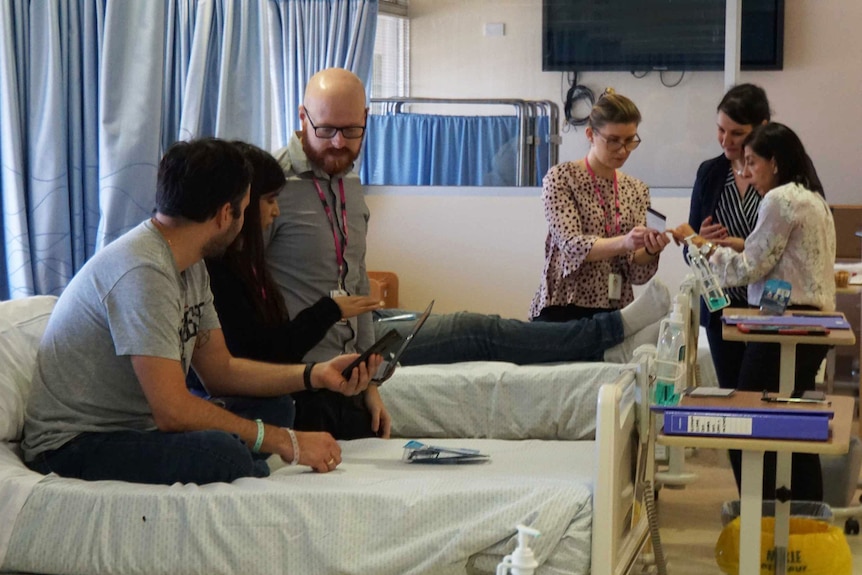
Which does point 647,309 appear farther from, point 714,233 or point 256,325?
point 256,325

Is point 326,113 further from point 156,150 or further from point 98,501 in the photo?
point 156,150

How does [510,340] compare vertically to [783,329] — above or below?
below

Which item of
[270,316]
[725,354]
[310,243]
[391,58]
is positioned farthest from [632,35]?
[270,316]

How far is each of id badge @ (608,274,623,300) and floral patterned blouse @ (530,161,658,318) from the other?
1cm

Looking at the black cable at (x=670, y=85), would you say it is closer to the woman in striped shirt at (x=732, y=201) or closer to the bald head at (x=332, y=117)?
the woman in striped shirt at (x=732, y=201)

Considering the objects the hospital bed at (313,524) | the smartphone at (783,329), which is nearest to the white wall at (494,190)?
the smartphone at (783,329)

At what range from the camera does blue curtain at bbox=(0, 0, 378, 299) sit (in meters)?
4.27

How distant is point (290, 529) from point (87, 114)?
2.69 m

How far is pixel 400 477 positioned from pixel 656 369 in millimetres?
693

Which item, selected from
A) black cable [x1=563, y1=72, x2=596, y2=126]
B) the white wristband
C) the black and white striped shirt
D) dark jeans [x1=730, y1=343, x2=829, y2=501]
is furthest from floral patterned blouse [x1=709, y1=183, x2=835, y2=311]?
black cable [x1=563, y1=72, x2=596, y2=126]

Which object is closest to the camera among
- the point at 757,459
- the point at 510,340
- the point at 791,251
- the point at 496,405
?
the point at 757,459

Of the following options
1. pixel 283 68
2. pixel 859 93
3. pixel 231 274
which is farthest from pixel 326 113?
pixel 859 93

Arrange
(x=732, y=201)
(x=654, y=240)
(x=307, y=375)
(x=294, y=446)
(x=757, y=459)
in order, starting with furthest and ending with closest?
1. (x=732, y=201)
2. (x=654, y=240)
3. (x=307, y=375)
4. (x=294, y=446)
5. (x=757, y=459)

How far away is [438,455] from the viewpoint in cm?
273
